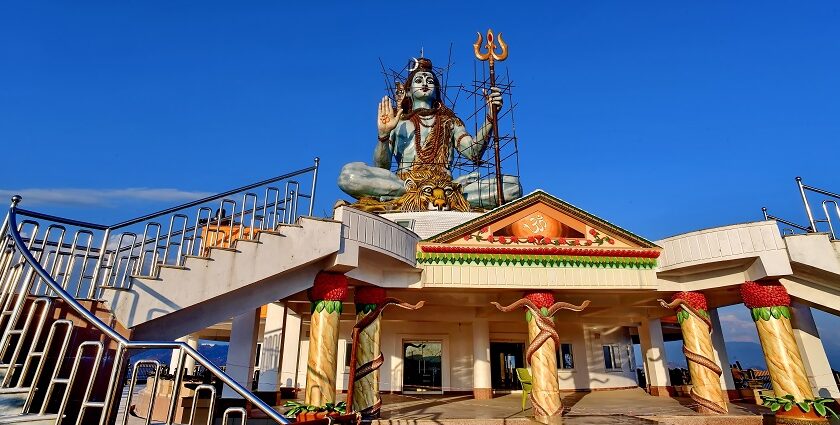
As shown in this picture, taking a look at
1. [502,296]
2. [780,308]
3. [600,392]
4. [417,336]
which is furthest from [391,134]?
[780,308]

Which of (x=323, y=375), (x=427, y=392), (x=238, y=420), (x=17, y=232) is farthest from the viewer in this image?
(x=427, y=392)

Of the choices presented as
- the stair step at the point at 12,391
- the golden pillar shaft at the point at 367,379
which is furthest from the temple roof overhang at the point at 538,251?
the stair step at the point at 12,391

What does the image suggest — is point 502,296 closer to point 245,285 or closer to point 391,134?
point 245,285

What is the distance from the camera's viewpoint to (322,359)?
27.2ft

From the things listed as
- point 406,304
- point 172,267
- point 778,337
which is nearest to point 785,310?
point 778,337

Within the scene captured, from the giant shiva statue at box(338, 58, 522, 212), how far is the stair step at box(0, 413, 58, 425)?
1137cm

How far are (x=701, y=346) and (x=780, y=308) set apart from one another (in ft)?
5.45

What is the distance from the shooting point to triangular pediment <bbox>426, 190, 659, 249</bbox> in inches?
409

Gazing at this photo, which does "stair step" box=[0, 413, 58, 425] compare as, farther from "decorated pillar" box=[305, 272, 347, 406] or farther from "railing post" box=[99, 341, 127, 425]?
"decorated pillar" box=[305, 272, 347, 406]

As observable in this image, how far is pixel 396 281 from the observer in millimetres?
9953

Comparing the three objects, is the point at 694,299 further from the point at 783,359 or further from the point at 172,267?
the point at 172,267

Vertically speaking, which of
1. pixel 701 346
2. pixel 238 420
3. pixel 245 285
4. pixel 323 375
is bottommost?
pixel 238 420

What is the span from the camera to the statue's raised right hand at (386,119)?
56.4 feet

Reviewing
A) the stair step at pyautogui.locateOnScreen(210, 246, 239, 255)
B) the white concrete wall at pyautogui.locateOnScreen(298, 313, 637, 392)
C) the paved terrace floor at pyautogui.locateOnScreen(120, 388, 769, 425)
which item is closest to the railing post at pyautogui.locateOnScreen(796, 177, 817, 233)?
the paved terrace floor at pyautogui.locateOnScreen(120, 388, 769, 425)
